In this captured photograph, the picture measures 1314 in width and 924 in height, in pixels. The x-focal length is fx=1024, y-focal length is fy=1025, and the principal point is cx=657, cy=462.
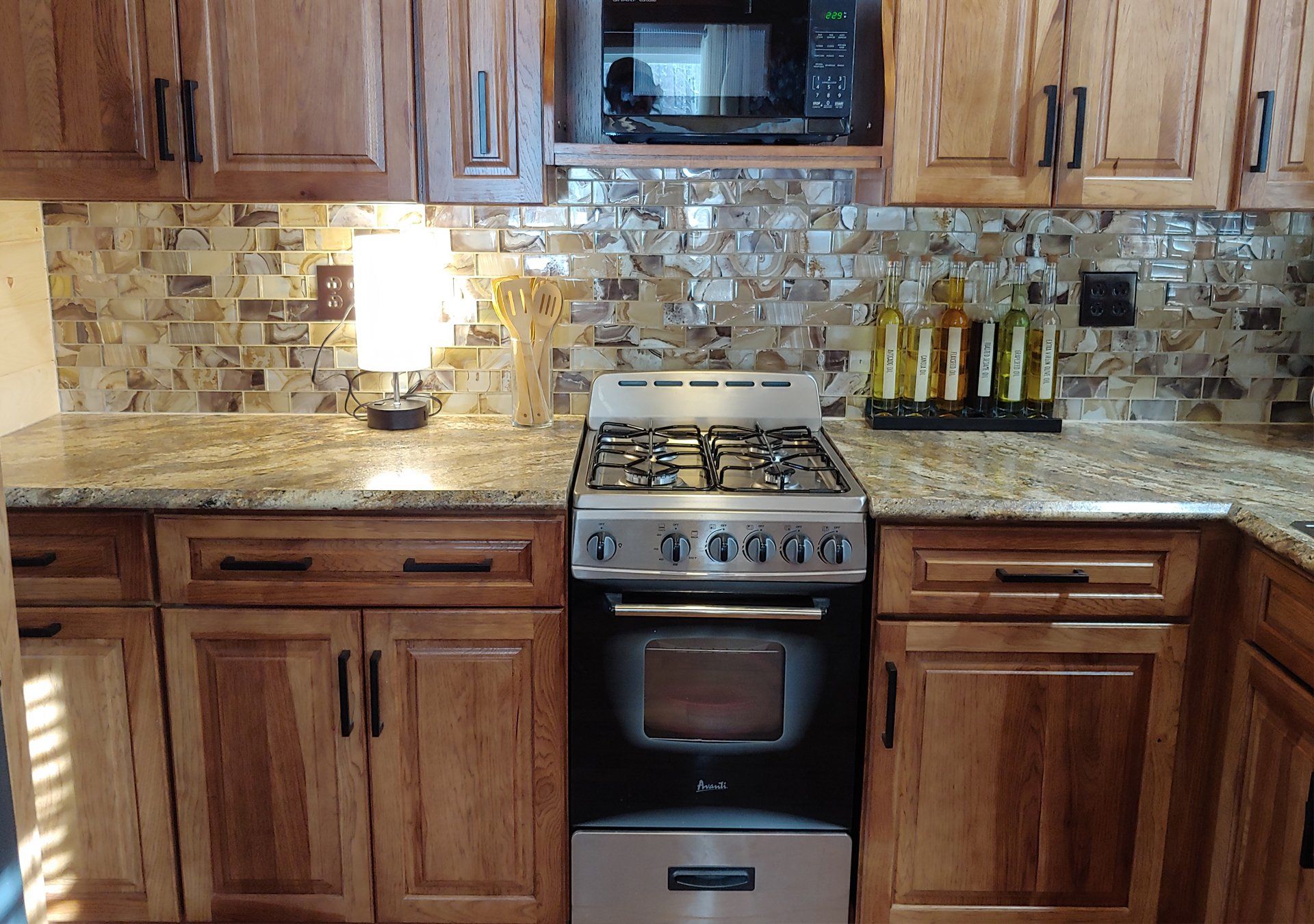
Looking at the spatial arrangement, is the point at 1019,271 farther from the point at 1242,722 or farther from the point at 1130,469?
the point at 1242,722

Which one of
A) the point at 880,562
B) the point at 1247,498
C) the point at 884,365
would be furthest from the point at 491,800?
the point at 1247,498

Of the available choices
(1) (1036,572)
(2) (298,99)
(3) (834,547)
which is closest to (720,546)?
(3) (834,547)

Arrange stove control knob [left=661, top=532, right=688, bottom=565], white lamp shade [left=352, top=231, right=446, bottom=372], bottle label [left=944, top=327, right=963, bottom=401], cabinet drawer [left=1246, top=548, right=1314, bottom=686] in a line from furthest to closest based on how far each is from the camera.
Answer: bottle label [left=944, top=327, right=963, bottom=401] → white lamp shade [left=352, top=231, right=446, bottom=372] → stove control knob [left=661, top=532, right=688, bottom=565] → cabinet drawer [left=1246, top=548, right=1314, bottom=686]

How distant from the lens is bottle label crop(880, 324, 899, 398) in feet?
→ 7.52

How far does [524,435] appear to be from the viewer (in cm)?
221

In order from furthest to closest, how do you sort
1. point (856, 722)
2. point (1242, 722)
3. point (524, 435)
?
point (524, 435) → point (856, 722) → point (1242, 722)

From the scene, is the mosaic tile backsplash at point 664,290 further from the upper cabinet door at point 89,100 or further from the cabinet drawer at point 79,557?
the cabinet drawer at point 79,557

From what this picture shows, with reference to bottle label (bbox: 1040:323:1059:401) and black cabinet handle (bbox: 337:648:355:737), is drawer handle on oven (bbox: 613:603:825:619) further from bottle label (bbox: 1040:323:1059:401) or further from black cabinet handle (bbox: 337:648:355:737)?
bottle label (bbox: 1040:323:1059:401)

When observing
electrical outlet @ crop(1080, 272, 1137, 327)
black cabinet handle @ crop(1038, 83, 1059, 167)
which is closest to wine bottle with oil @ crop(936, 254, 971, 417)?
electrical outlet @ crop(1080, 272, 1137, 327)

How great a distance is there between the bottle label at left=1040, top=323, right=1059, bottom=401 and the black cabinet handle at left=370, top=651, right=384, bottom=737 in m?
1.54

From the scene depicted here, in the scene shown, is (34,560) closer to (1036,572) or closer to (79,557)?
(79,557)

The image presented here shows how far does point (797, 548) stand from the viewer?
1.74 m

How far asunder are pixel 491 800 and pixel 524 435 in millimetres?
756

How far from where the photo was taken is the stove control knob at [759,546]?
5.72 ft
